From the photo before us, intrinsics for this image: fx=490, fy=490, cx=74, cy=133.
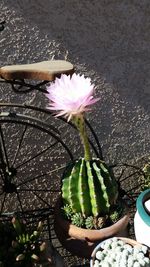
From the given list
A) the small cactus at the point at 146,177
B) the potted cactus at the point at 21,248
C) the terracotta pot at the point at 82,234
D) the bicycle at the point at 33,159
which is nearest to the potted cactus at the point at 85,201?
the terracotta pot at the point at 82,234

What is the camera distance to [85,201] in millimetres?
1769

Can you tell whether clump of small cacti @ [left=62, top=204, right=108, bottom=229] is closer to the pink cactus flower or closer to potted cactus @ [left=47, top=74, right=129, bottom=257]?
Result: potted cactus @ [left=47, top=74, right=129, bottom=257]

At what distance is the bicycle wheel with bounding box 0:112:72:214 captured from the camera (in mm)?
2389

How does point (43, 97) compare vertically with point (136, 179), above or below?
above

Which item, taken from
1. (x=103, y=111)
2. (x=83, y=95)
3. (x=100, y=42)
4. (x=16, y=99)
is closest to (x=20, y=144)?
(x=16, y=99)

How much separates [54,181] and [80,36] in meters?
0.76

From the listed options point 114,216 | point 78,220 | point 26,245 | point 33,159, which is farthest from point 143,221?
point 33,159

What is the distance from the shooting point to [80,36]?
2.27 m

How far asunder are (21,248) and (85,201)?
0.92ft

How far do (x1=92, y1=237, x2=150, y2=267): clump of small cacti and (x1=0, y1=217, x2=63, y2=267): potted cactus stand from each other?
0.60 feet

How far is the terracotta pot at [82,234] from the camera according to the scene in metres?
1.78

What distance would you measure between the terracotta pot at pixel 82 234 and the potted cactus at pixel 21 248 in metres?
0.10

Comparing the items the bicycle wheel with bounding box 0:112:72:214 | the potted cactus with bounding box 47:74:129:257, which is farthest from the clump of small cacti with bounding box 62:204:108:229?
the bicycle wheel with bounding box 0:112:72:214

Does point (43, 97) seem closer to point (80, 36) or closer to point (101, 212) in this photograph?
point (80, 36)
